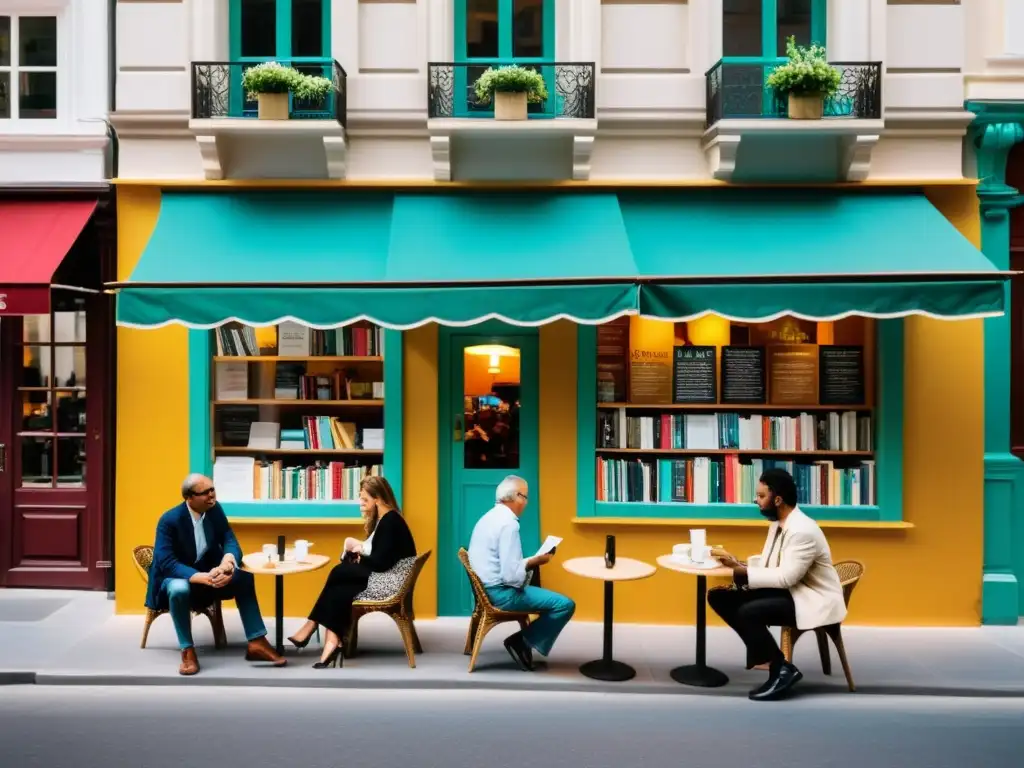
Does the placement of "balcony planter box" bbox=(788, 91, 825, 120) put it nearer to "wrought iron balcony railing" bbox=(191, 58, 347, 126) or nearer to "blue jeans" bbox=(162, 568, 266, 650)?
"wrought iron balcony railing" bbox=(191, 58, 347, 126)

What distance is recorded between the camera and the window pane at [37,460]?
973cm

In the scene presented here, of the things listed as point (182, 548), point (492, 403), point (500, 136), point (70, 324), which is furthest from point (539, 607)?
point (70, 324)

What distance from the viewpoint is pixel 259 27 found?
909cm

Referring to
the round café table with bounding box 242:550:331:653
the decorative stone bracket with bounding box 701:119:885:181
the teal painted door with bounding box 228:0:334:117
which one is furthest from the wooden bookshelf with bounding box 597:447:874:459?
the teal painted door with bounding box 228:0:334:117

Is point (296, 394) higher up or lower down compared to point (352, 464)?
higher up

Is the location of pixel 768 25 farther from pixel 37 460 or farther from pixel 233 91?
pixel 37 460

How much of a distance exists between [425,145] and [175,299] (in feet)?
9.11

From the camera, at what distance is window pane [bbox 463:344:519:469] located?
8.91 m

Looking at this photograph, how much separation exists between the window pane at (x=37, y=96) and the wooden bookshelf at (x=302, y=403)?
3606mm

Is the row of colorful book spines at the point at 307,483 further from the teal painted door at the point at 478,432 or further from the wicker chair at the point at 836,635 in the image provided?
the wicker chair at the point at 836,635

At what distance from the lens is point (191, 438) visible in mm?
8797

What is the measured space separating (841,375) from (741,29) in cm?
350

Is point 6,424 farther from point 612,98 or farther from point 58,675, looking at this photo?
point 612,98

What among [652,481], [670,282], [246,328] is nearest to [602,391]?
[652,481]
